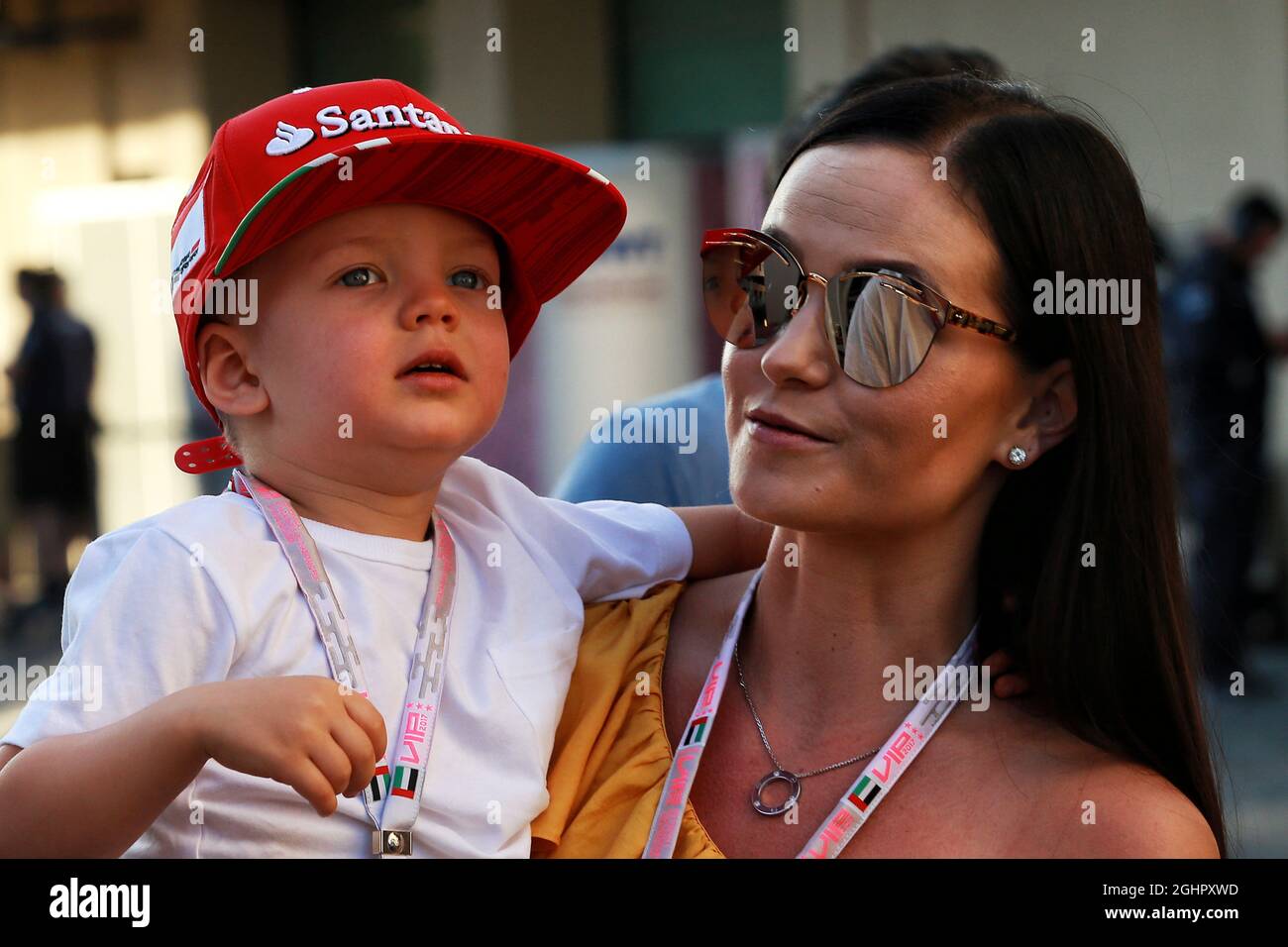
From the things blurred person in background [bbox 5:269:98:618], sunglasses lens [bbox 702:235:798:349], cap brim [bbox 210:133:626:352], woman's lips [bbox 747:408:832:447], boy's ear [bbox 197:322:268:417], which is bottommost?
blurred person in background [bbox 5:269:98:618]

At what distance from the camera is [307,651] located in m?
2.11

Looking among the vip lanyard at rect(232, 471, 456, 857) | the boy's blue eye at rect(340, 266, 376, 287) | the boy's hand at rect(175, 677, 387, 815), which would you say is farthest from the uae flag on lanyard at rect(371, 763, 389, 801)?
the boy's blue eye at rect(340, 266, 376, 287)

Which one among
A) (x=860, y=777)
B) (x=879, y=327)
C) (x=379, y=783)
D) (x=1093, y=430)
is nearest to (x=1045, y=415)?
(x=1093, y=430)

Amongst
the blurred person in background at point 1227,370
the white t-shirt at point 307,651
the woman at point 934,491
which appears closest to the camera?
the white t-shirt at point 307,651

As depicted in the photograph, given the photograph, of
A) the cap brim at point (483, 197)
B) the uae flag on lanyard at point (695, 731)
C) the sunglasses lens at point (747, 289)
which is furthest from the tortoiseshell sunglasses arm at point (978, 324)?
the uae flag on lanyard at point (695, 731)

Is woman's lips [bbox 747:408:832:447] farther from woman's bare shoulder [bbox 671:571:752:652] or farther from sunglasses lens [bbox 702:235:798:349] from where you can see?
woman's bare shoulder [bbox 671:571:752:652]

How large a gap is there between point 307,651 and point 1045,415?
1254 millimetres

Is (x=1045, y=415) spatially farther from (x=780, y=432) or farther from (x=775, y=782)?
(x=775, y=782)

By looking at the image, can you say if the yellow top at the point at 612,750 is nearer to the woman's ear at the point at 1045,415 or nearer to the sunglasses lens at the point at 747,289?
the sunglasses lens at the point at 747,289

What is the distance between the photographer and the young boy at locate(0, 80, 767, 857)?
187 centimetres

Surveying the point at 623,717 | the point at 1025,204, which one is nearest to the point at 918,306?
the point at 1025,204

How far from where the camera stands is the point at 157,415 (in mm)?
10180

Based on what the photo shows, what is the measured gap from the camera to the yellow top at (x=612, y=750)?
7.45 ft

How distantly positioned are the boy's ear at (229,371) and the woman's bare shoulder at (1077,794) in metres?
1.28
